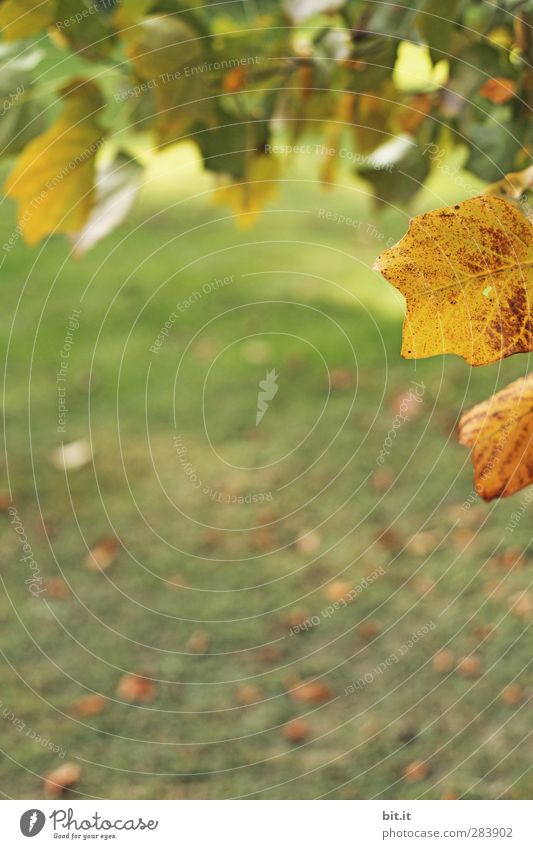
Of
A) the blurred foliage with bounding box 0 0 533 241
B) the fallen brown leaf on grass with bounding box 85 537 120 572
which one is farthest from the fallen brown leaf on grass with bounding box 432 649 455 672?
the blurred foliage with bounding box 0 0 533 241

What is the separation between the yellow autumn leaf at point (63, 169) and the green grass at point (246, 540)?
0.48 m

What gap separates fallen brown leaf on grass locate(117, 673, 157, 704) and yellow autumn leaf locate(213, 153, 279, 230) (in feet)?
3.74

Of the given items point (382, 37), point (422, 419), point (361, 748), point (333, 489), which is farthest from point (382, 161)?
point (422, 419)

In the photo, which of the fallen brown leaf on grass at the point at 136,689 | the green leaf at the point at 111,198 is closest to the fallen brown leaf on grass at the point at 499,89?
the green leaf at the point at 111,198

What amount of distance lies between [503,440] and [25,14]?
58cm

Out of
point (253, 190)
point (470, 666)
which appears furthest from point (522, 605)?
point (253, 190)

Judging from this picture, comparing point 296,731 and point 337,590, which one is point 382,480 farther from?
point 296,731

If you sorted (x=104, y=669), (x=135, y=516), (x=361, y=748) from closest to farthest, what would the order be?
(x=361, y=748), (x=104, y=669), (x=135, y=516)

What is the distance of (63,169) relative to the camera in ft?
2.74

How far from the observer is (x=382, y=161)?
97cm

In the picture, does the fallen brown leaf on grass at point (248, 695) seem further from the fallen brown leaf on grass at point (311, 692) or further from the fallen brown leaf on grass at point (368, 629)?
the fallen brown leaf on grass at point (368, 629)

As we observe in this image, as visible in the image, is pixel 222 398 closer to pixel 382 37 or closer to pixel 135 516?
pixel 135 516

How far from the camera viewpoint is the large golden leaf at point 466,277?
501mm
